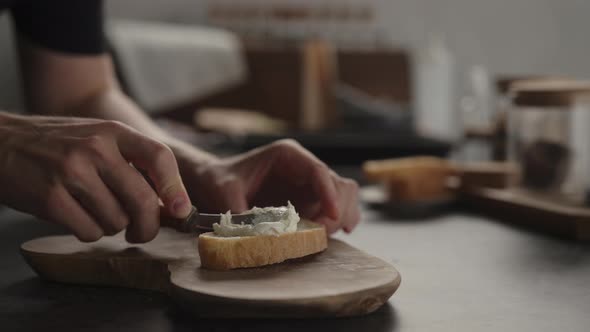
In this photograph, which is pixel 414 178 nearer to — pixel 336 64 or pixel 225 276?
pixel 225 276

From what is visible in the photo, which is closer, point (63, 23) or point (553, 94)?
point (553, 94)

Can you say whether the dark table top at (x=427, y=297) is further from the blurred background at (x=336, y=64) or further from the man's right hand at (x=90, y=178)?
the blurred background at (x=336, y=64)

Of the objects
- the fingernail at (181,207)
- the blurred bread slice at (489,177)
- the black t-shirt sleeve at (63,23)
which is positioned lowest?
the blurred bread slice at (489,177)

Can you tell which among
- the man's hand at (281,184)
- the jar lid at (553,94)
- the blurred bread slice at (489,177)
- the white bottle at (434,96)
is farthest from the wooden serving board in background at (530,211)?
the white bottle at (434,96)

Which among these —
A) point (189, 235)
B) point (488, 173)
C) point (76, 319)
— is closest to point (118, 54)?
point (488, 173)

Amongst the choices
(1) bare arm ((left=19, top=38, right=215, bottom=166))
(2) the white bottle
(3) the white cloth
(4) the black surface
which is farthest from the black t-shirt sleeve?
(3) the white cloth

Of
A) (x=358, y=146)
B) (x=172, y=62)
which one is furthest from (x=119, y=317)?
(x=172, y=62)

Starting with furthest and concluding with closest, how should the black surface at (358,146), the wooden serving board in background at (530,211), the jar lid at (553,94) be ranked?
the black surface at (358,146) → the jar lid at (553,94) → the wooden serving board in background at (530,211)

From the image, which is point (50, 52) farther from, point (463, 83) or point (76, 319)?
point (463, 83)
